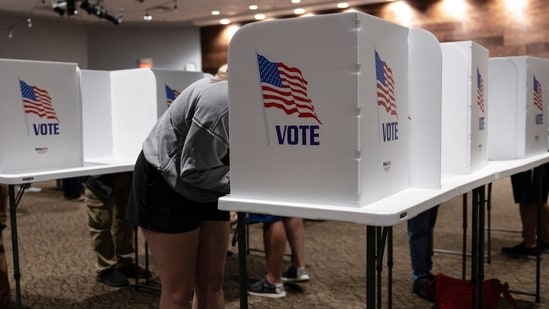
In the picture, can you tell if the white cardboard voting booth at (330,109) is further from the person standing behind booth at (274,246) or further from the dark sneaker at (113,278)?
the dark sneaker at (113,278)

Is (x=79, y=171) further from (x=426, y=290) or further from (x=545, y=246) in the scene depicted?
(x=545, y=246)

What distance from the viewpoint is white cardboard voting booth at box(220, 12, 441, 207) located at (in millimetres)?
1367

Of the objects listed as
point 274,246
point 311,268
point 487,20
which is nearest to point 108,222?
point 274,246

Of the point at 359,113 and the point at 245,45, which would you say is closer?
the point at 359,113

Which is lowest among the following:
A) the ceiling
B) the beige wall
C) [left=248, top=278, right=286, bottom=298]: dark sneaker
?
[left=248, top=278, right=286, bottom=298]: dark sneaker

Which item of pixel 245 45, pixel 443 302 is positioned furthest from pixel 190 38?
Answer: pixel 245 45

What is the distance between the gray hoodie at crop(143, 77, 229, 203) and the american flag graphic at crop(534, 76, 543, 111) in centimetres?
165

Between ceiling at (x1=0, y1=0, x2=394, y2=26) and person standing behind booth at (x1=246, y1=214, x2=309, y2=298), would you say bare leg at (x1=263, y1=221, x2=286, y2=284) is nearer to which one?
person standing behind booth at (x1=246, y1=214, x2=309, y2=298)

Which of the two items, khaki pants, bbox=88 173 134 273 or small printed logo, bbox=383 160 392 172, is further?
khaki pants, bbox=88 173 134 273

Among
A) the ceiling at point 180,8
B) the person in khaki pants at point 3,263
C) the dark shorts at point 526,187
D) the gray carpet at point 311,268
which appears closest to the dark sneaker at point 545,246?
the gray carpet at point 311,268

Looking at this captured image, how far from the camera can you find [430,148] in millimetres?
1641

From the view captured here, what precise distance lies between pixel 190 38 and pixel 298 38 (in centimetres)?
1012

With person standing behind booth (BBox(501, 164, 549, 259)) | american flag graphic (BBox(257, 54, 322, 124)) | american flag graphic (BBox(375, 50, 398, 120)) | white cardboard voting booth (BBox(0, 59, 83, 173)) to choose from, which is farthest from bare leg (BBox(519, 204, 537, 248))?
american flag graphic (BBox(257, 54, 322, 124))

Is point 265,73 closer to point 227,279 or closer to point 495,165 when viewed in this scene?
point 495,165
